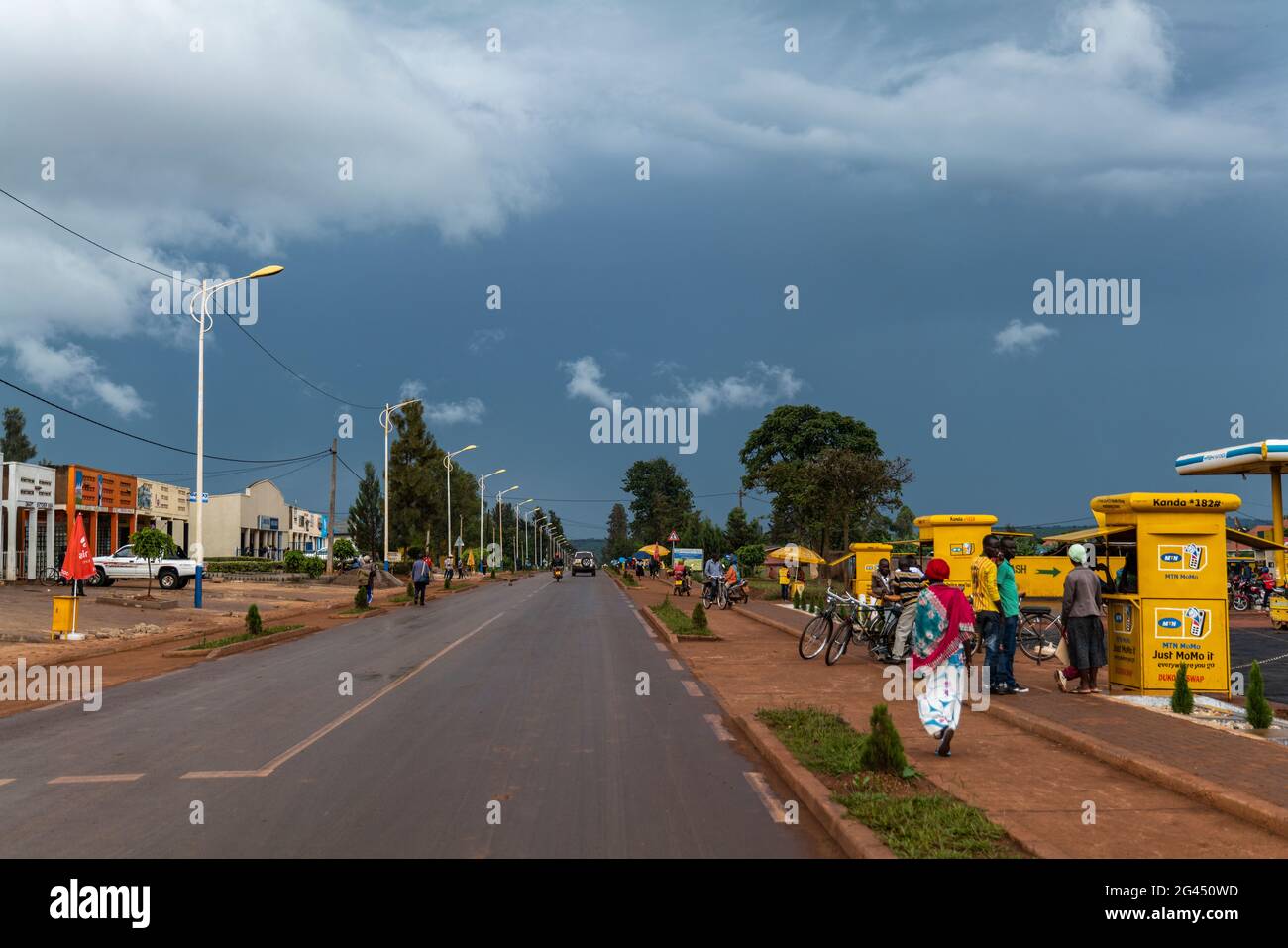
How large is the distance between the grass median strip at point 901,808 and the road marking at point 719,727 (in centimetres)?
86

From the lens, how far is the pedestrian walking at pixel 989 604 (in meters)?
12.5

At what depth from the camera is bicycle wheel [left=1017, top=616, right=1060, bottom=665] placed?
16594mm

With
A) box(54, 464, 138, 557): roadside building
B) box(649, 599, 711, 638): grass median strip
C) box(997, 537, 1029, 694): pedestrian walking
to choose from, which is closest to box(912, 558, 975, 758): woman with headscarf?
box(997, 537, 1029, 694): pedestrian walking

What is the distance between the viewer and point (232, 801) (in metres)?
7.13

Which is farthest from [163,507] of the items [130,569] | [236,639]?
[236,639]

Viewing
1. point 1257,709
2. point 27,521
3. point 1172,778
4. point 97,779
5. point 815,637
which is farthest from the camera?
point 27,521

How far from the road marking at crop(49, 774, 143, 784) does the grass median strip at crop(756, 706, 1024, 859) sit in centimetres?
538

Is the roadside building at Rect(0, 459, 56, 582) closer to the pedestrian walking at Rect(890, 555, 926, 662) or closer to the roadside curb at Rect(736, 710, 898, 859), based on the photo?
the pedestrian walking at Rect(890, 555, 926, 662)

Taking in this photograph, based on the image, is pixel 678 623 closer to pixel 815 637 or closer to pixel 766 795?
pixel 815 637

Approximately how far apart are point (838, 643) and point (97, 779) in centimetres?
1136

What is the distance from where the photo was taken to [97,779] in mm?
8055

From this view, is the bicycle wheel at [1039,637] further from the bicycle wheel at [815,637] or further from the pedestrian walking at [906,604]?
the bicycle wheel at [815,637]

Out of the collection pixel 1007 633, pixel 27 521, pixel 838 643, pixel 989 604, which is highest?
pixel 27 521
